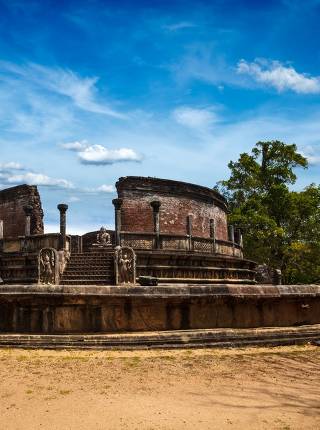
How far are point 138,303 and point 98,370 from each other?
4.97 ft

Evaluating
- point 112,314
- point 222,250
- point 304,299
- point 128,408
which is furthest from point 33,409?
point 222,250

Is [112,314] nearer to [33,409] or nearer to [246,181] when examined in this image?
[33,409]

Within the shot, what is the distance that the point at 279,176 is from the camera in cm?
2956

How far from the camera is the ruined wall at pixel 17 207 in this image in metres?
24.7

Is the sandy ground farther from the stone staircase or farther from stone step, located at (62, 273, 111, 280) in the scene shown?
stone step, located at (62, 273, 111, 280)

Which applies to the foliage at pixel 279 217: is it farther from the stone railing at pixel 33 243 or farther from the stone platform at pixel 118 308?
the stone platform at pixel 118 308

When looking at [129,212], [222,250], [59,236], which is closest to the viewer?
[59,236]

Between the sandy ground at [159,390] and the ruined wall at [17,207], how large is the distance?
1934 centimetres

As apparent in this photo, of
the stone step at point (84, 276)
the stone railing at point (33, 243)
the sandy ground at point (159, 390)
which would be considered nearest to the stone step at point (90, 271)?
the stone step at point (84, 276)

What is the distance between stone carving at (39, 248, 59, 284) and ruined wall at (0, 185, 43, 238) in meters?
9.35

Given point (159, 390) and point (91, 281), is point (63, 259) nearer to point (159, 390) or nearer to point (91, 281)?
point (91, 281)

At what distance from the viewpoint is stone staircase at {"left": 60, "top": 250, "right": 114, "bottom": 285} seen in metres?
14.5

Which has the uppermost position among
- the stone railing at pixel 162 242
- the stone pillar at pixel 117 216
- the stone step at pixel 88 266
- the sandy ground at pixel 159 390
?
the stone pillar at pixel 117 216

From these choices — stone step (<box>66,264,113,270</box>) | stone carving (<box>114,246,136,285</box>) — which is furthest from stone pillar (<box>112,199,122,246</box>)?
stone carving (<box>114,246,136,285</box>)
